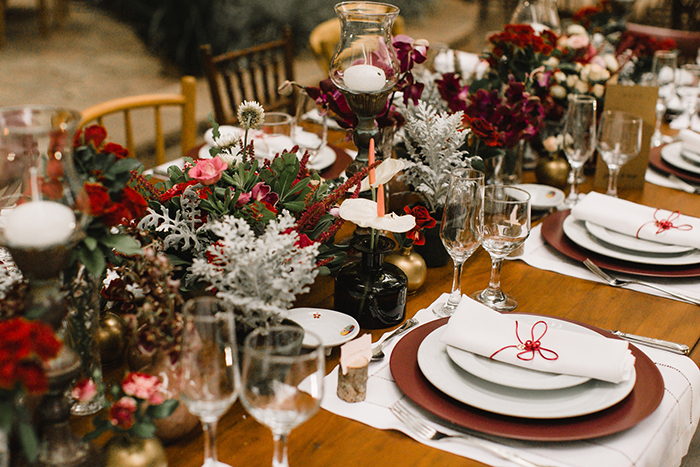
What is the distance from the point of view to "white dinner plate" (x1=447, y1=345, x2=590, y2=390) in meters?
0.86

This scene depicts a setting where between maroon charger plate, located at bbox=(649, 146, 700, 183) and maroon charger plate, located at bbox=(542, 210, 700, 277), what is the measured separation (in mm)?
508

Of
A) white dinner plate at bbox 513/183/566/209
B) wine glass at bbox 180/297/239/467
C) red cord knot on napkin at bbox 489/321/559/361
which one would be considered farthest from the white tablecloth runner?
white dinner plate at bbox 513/183/566/209

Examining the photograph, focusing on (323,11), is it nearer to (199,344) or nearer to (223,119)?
(223,119)

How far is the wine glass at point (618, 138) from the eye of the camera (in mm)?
1550

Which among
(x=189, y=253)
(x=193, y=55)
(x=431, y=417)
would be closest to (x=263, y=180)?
(x=189, y=253)

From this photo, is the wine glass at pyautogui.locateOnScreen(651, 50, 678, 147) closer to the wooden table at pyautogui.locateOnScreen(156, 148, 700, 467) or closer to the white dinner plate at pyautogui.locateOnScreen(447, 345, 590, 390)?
the wooden table at pyautogui.locateOnScreen(156, 148, 700, 467)

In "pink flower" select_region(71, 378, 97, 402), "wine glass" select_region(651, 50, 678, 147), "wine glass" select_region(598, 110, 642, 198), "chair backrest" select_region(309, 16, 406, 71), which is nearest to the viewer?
"pink flower" select_region(71, 378, 97, 402)

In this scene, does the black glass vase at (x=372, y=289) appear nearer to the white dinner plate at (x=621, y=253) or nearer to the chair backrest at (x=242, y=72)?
the white dinner plate at (x=621, y=253)

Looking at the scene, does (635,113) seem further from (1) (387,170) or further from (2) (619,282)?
(1) (387,170)

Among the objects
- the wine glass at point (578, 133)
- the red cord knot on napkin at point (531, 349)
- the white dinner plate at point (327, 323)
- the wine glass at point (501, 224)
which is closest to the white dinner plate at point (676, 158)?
the wine glass at point (578, 133)

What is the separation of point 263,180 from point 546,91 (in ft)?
3.28

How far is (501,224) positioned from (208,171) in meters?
0.48

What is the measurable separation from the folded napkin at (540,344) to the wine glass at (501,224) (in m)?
0.17

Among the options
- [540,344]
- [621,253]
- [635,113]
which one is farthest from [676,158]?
[540,344]
